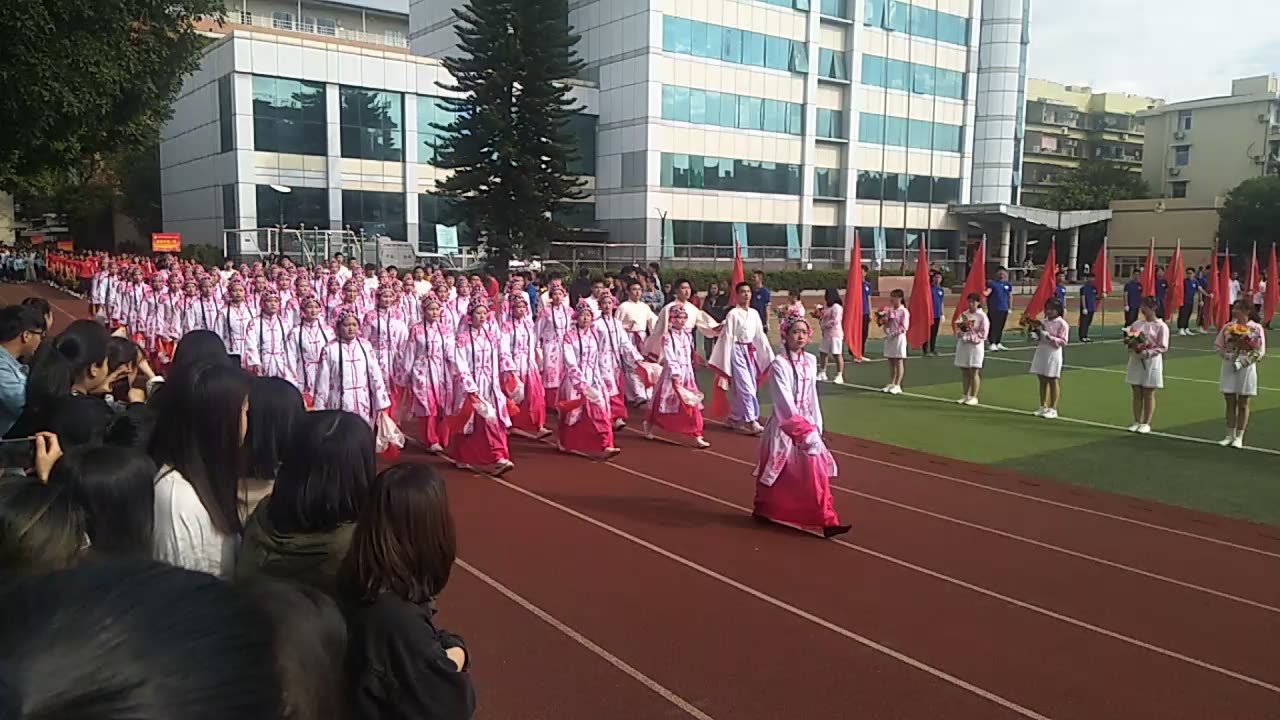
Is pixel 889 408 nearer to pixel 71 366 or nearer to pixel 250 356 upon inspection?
pixel 250 356

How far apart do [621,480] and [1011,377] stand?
10.0 metres

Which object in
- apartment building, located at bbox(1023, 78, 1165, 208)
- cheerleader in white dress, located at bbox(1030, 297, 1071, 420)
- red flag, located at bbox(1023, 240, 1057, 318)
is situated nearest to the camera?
cheerleader in white dress, located at bbox(1030, 297, 1071, 420)

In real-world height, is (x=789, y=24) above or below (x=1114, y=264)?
above

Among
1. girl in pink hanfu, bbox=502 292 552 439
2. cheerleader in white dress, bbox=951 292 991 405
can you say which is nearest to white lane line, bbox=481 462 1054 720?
girl in pink hanfu, bbox=502 292 552 439

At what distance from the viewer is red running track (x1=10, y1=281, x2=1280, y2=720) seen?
4.71m

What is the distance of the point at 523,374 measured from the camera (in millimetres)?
11203

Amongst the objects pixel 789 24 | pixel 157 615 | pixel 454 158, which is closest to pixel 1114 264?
pixel 789 24

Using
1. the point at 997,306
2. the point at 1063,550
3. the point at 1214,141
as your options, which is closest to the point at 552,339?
the point at 1063,550

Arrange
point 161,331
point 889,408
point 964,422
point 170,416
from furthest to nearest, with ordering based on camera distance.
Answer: point 161,331
point 889,408
point 964,422
point 170,416

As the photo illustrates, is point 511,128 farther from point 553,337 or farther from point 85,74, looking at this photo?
point 85,74

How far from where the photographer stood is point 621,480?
9141 mm

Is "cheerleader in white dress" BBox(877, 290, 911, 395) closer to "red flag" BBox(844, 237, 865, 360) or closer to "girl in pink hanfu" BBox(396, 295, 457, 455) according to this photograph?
"red flag" BBox(844, 237, 865, 360)

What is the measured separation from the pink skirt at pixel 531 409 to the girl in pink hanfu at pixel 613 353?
33.5 inches

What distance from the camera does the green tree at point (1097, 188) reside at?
56.3 meters
